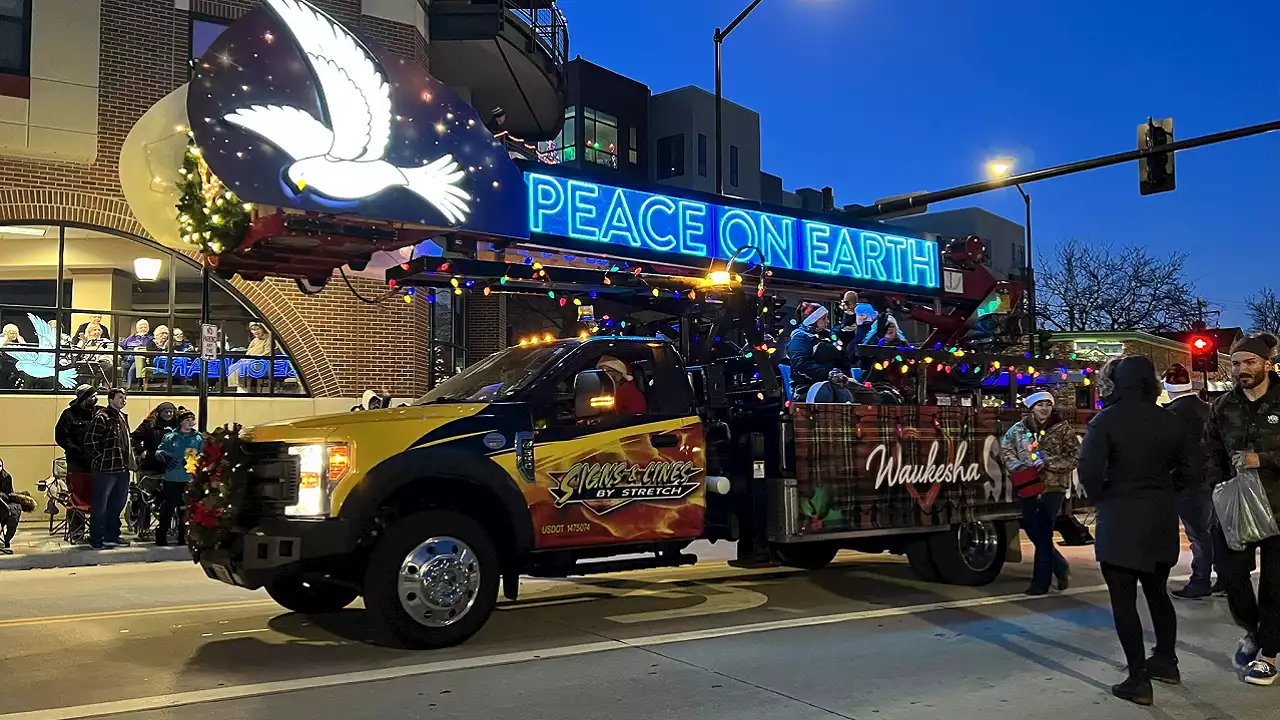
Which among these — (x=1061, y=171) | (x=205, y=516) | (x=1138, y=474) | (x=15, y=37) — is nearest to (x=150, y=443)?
(x=15, y=37)

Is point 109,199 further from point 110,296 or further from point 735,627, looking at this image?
point 735,627

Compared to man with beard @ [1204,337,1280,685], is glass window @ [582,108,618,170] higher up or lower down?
higher up

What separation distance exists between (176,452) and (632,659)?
9.05m

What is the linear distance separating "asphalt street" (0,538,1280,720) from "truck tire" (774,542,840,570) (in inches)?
15.3

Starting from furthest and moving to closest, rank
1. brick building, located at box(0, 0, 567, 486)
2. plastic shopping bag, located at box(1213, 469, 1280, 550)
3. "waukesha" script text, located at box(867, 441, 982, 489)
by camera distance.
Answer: brick building, located at box(0, 0, 567, 486), "waukesha" script text, located at box(867, 441, 982, 489), plastic shopping bag, located at box(1213, 469, 1280, 550)

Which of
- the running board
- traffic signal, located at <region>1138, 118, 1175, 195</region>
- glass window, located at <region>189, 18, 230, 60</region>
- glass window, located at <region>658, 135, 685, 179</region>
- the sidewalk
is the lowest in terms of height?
the sidewalk

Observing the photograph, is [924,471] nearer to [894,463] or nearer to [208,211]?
[894,463]

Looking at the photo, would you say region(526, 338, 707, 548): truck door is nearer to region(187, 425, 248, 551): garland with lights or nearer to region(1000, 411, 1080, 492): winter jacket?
region(187, 425, 248, 551): garland with lights

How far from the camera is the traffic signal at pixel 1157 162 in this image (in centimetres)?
1647

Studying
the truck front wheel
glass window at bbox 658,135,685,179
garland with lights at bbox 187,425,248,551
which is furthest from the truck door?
glass window at bbox 658,135,685,179

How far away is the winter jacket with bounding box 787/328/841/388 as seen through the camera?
10617 millimetres

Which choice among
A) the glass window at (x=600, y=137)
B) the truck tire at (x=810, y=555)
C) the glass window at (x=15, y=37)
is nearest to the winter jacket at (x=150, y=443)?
the glass window at (x=15, y=37)

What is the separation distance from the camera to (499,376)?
792 cm

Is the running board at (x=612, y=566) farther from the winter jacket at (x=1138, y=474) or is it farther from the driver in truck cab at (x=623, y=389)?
the winter jacket at (x=1138, y=474)
